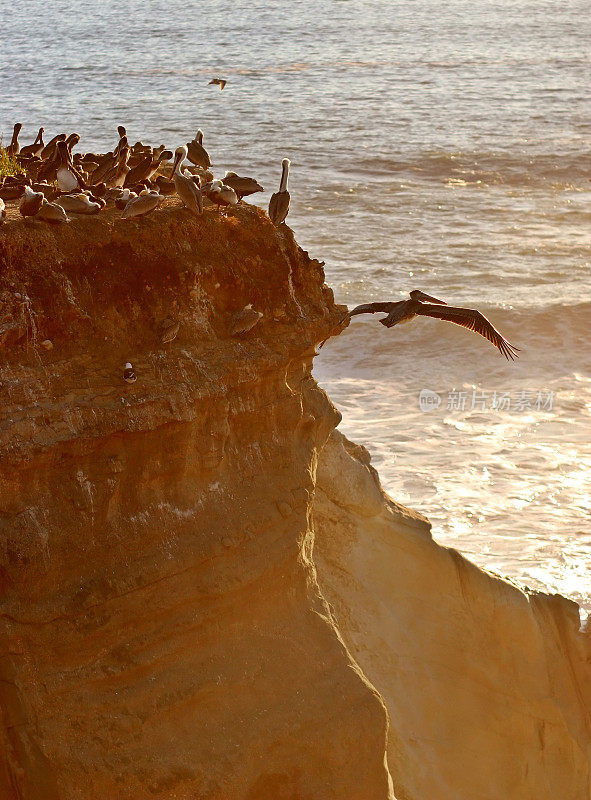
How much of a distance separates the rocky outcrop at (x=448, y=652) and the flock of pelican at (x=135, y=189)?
1.09 metres

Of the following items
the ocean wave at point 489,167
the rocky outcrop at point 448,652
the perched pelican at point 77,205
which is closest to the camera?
the perched pelican at point 77,205

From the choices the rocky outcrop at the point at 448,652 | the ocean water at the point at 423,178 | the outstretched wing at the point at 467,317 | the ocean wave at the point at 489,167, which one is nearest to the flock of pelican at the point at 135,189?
the outstretched wing at the point at 467,317

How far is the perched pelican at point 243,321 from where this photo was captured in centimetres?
482

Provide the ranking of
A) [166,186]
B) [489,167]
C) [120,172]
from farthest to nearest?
[489,167] < [120,172] < [166,186]

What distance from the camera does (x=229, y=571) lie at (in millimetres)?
4797

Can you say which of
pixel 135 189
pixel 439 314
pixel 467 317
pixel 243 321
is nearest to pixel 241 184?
pixel 135 189

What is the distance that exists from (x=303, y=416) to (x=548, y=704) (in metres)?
2.85

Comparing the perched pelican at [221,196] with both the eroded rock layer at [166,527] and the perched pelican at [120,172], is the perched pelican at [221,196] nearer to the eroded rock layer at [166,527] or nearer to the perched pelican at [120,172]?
the eroded rock layer at [166,527]

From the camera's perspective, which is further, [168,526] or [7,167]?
[7,167]

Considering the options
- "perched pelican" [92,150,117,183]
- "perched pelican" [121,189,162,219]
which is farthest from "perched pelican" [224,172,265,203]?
"perched pelican" [121,189,162,219]

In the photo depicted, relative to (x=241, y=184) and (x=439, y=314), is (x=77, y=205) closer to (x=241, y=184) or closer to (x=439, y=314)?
(x=241, y=184)

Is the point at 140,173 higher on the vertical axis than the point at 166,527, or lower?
higher

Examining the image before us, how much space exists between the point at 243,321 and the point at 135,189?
1.10 meters

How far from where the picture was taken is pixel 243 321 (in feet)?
15.8
